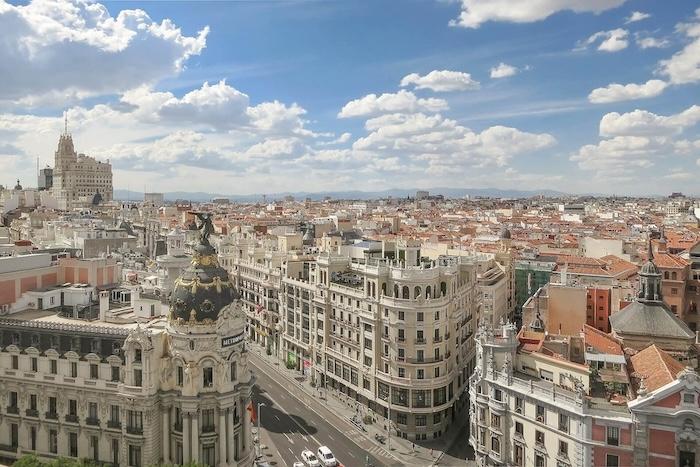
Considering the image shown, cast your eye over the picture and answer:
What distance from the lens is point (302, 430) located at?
289 feet

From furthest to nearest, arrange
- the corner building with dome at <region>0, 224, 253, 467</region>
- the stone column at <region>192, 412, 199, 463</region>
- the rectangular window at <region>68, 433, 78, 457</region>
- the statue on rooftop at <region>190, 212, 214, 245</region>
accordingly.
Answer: the statue on rooftop at <region>190, 212, 214, 245</region>
the rectangular window at <region>68, 433, 78, 457</region>
the corner building with dome at <region>0, 224, 253, 467</region>
the stone column at <region>192, 412, 199, 463</region>

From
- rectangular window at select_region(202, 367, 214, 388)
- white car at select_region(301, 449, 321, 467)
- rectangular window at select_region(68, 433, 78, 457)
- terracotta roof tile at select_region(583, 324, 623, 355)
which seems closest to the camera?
rectangular window at select_region(202, 367, 214, 388)

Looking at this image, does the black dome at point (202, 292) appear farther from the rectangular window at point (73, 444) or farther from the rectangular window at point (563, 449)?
the rectangular window at point (563, 449)

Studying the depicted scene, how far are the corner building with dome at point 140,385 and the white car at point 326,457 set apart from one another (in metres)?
12.7

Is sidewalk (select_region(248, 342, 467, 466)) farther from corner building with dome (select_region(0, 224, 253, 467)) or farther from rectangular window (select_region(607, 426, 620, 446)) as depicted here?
rectangular window (select_region(607, 426, 620, 446))

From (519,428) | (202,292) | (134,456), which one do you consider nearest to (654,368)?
(519,428)

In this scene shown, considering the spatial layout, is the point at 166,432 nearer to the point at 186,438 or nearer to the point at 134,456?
the point at 186,438

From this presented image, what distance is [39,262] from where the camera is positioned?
85.2 m

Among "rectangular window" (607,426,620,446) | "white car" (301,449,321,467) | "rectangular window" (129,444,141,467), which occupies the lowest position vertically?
"white car" (301,449,321,467)

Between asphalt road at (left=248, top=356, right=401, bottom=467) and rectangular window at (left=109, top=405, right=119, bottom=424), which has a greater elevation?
rectangular window at (left=109, top=405, right=119, bottom=424)

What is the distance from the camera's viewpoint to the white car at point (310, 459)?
74500 millimetres

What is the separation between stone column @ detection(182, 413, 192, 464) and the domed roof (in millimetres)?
10578

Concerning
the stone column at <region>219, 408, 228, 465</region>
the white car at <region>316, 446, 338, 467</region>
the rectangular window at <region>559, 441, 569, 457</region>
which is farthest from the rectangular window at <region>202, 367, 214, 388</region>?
the rectangular window at <region>559, 441, 569, 457</region>

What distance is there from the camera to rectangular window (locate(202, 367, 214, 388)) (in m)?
63.2
